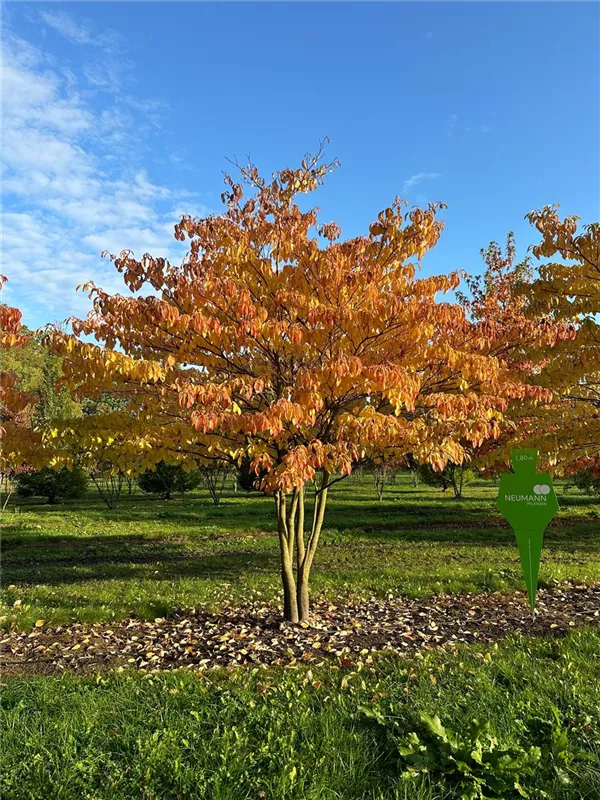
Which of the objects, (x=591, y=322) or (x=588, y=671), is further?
(x=591, y=322)

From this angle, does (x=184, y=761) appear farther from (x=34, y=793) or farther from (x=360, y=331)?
(x=360, y=331)

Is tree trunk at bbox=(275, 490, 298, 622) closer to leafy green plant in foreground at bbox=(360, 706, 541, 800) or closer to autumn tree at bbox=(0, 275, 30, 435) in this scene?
autumn tree at bbox=(0, 275, 30, 435)

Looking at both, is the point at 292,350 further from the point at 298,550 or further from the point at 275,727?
the point at 275,727

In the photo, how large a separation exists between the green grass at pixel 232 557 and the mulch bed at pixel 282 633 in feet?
1.72

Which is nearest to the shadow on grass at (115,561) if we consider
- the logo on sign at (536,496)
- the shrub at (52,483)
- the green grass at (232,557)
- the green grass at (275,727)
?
the green grass at (232,557)

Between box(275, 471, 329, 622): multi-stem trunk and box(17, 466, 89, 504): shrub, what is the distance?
2174cm

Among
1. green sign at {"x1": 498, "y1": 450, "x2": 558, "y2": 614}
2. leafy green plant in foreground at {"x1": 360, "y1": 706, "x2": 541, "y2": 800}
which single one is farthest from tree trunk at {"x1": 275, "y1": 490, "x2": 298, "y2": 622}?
leafy green plant in foreground at {"x1": 360, "y1": 706, "x2": 541, "y2": 800}

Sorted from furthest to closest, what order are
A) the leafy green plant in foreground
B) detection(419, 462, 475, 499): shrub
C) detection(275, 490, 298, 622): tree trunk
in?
detection(419, 462, 475, 499): shrub < detection(275, 490, 298, 622): tree trunk < the leafy green plant in foreground

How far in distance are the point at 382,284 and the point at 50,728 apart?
491cm

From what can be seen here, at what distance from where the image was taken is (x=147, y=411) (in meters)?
5.52

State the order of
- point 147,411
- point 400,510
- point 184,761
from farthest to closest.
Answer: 1. point 400,510
2. point 147,411
3. point 184,761

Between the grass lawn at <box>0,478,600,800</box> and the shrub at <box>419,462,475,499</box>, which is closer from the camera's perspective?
the grass lawn at <box>0,478,600,800</box>

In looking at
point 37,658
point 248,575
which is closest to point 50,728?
point 37,658

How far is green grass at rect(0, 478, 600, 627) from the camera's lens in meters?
7.32
